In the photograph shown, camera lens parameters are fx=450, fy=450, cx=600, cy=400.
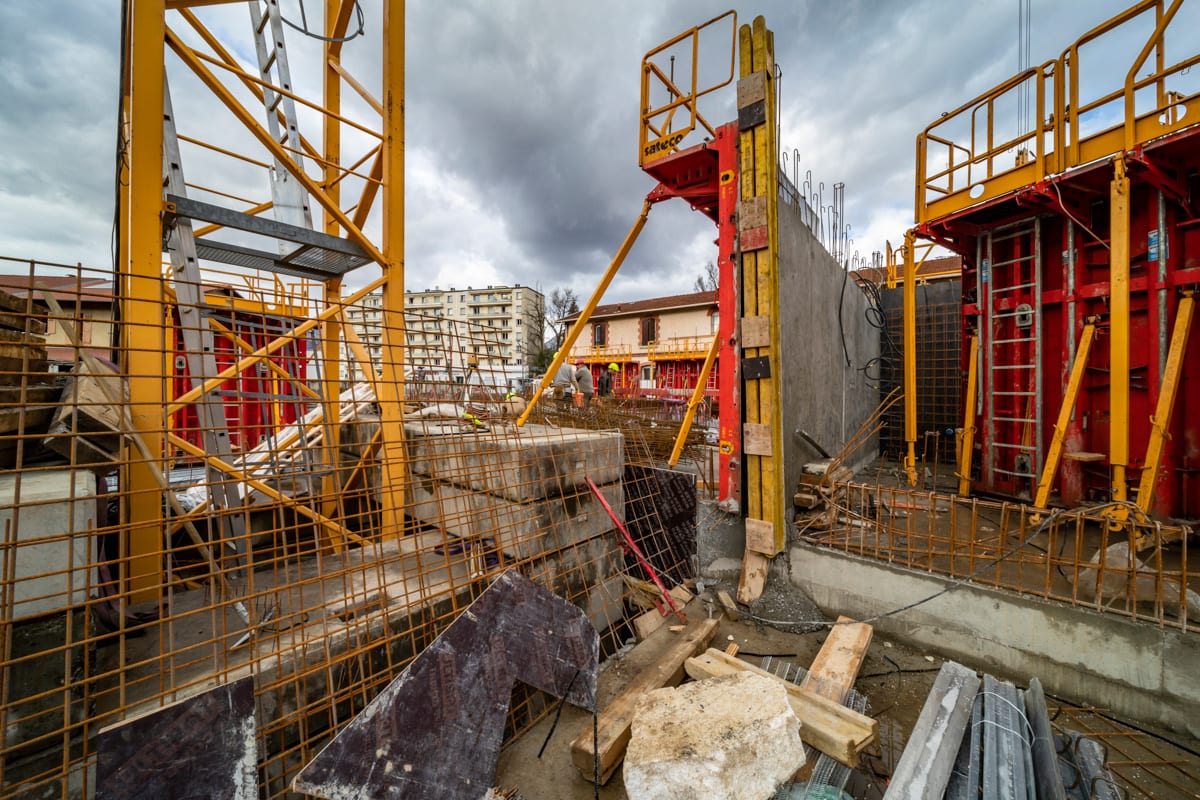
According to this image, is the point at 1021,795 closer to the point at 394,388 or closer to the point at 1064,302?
the point at 394,388

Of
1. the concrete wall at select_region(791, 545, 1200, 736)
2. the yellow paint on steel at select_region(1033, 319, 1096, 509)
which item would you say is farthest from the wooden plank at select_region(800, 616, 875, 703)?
the yellow paint on steel at select_region(1033, 319, 1096, 509)

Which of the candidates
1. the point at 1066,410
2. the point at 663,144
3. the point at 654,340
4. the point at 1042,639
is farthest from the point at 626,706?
the point at 654,340

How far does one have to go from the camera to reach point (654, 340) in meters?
31.6

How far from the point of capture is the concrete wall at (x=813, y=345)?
4734mm

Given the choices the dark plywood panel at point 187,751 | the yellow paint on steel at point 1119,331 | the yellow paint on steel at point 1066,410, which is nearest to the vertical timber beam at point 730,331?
the yellow paint on steel at point 1066,410

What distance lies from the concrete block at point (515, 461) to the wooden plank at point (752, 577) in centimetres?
167

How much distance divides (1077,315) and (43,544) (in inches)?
341

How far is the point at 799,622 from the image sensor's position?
4117 mm

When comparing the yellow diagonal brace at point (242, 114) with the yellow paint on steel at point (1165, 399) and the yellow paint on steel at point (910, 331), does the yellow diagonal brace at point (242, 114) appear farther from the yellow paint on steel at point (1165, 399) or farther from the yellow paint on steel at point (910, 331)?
the yellow paint on steel at point (1165, 399)

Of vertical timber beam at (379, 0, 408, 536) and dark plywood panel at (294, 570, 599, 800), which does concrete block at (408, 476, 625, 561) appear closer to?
vertical timber beam at (379, 0, 408, 536)

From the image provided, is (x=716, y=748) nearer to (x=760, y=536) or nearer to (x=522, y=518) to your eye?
(x=522, y=518)

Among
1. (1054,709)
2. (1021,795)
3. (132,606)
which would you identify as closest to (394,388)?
(132,606)

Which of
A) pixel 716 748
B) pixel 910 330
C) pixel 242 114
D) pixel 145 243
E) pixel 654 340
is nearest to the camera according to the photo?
pixel 716 748

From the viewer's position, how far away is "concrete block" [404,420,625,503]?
12.0 feet
